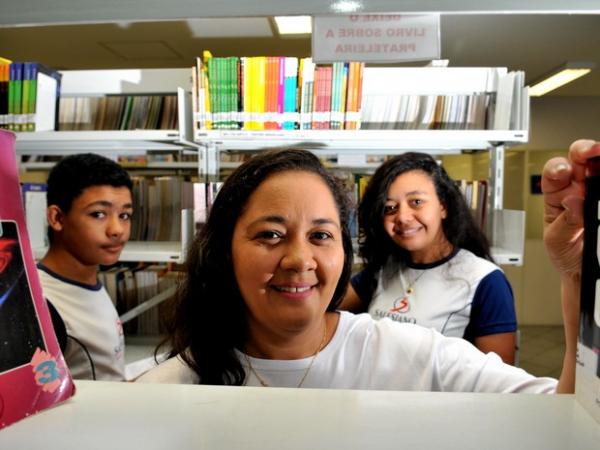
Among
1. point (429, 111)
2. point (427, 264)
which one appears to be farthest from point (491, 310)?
point (429, 111)

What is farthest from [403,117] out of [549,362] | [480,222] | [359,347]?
[549,362]

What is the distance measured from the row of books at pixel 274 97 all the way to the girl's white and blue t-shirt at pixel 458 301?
92cm

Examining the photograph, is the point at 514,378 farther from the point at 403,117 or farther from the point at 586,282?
the point at 403,117

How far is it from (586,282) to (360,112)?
78.1 inches

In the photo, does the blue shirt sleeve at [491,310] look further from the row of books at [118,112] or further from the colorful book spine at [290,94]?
the row of books at [118,112]

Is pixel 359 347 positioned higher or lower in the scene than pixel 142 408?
lower

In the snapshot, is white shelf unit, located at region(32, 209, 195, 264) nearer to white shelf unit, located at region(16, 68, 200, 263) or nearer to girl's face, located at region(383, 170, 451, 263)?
white shelf unit, located at region(16, 68, 200, 263)

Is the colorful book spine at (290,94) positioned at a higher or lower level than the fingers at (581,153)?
higher

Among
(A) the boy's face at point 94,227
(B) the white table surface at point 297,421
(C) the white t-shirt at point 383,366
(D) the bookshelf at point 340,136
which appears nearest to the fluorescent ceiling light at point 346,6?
(B) the white table surface at point 297,421

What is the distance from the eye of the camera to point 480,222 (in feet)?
8.32

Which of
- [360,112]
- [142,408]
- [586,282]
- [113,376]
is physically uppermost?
[360,112]

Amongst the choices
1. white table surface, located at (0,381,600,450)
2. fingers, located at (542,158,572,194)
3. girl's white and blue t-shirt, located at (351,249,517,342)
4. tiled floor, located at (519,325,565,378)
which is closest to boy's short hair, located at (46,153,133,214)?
girl's white and blue t-shirt, located at (351,249,517,342)

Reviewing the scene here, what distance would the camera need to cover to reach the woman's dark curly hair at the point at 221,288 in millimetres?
904

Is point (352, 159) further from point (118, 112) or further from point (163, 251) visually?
point (118, 112)
